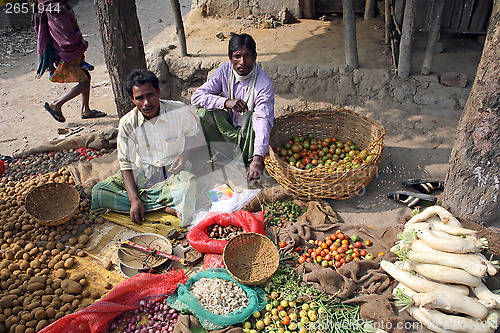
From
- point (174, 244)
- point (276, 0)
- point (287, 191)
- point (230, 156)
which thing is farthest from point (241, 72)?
point (276, 0)

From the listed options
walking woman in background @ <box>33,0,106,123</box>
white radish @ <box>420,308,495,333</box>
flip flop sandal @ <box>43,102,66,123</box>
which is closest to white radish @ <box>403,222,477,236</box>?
white radish @ <box>420,308,495,333</box>

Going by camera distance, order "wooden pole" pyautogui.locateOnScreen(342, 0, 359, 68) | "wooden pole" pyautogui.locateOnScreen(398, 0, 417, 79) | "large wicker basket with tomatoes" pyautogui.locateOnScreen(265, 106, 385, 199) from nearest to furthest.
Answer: "large wicker basket with tomatoes" pyautogui.locateOnScreen(265, 106, 385, 199), "wooden pole" pyautogui.locateOnScreen(398, 0, 417, 79), "wooden pole" pyautogui.locateOnScreen(342, 0, 359, 68)

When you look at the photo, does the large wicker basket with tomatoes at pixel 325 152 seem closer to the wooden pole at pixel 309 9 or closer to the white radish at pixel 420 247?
the white radish at pixel 420 247

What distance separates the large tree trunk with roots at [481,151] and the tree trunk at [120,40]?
3.71 meters

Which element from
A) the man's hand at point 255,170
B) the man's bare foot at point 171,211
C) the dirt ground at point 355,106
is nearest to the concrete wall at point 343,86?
the dirt ground at point 355,106

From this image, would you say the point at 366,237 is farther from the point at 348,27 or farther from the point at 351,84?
the point at 348,27

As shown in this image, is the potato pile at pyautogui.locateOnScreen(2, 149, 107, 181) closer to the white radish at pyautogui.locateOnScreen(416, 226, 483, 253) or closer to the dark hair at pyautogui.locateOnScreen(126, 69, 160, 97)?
the dark hair at pyautogui.locateOnScreen(126, 69, 160, 97)

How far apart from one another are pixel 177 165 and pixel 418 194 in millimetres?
2490

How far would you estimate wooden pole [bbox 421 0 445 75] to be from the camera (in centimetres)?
484

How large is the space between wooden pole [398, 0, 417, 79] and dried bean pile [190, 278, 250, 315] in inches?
152

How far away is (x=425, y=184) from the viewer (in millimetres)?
3738

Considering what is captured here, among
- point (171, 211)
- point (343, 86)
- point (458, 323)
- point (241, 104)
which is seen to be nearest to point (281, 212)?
point (171, 211)

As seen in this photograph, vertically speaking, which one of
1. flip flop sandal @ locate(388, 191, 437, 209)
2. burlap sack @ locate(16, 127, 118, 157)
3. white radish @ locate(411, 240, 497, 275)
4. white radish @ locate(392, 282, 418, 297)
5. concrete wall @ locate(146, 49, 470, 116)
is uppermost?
concrete wall @ locate(146, 49, 470, 116)

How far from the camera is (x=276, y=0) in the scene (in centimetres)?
688
